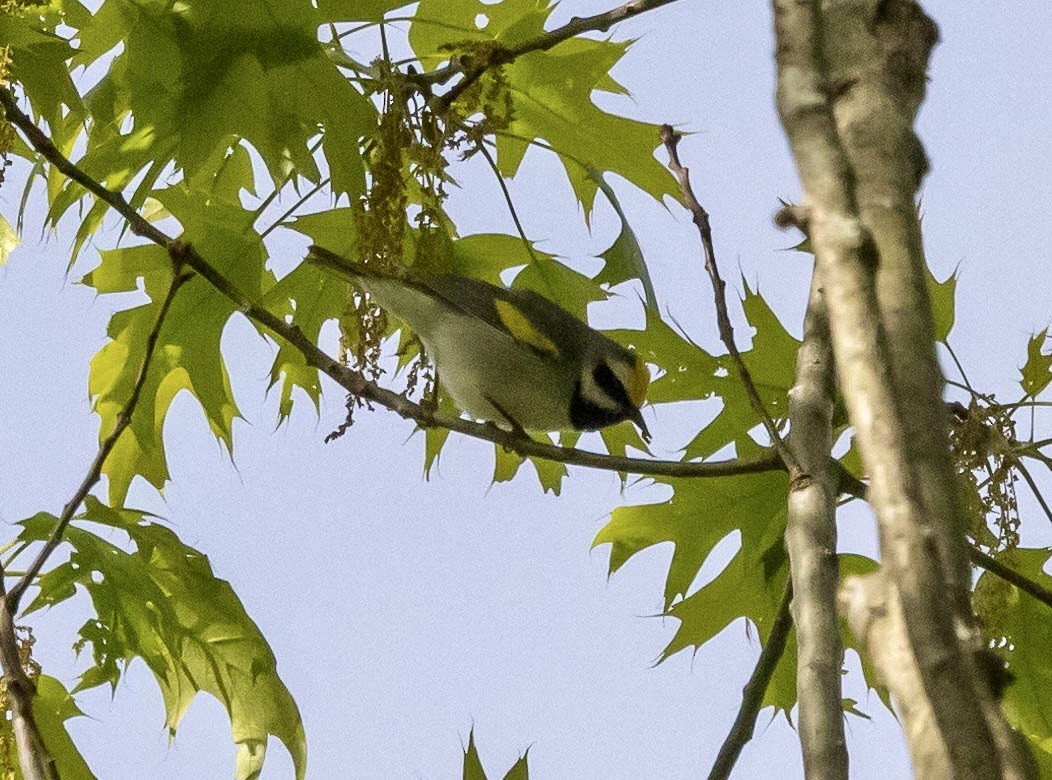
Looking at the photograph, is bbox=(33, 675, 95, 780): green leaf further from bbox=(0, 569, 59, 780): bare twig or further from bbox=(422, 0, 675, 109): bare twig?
bbox=(422, 0, 675, 109): bare twig

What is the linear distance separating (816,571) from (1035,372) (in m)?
1.59

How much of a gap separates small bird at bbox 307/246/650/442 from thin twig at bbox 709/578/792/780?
145cm

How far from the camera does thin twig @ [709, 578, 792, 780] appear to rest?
229cm

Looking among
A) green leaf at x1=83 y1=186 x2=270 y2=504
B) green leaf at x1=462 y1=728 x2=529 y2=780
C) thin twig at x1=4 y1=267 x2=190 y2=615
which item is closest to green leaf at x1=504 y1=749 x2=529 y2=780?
green leaf at x1=462 y1=728 x2=529 y2=780

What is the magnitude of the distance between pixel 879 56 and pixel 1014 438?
200 centimetres

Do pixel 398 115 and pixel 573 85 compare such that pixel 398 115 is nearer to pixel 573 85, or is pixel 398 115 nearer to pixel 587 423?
pixel 573 85

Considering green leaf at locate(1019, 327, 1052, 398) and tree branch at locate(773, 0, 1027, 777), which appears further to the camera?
green leaf at locate(1019, 327, 1052, 398)

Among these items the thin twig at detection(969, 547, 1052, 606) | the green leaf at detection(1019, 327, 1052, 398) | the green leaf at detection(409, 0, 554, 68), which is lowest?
the thin twig at detection(969, 547, 1052, 606)

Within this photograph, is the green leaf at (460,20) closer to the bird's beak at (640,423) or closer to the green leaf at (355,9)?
the green leaf at (355,9)

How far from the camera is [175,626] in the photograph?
3045 mm

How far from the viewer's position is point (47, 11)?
3.22 meters

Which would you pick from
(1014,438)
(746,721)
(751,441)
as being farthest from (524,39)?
(746,721)

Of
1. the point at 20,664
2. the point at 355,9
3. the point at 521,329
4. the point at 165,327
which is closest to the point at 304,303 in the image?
the point at 165,327

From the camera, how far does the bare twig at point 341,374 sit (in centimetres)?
242
